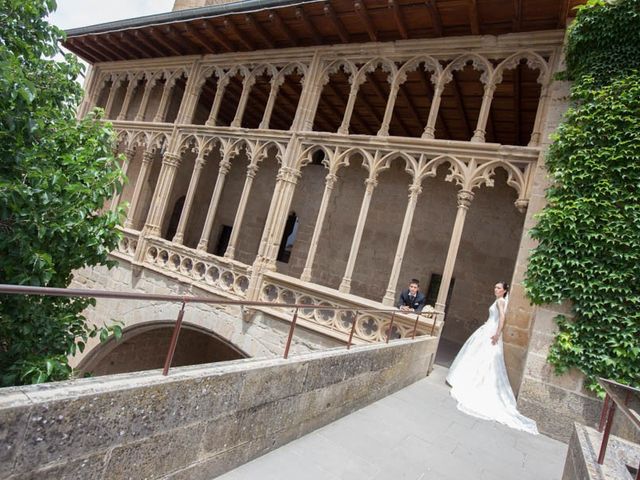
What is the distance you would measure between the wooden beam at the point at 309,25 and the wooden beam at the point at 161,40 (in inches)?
177

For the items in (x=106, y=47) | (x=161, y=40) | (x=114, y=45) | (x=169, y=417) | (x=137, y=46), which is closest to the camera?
(x=169, y=417)

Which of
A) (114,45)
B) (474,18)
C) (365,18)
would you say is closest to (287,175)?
(365,18)

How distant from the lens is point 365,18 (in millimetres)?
7465

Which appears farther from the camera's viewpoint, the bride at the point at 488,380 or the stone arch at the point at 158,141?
the stone arch at the point at 158,141

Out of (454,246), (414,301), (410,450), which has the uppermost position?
(454,246)

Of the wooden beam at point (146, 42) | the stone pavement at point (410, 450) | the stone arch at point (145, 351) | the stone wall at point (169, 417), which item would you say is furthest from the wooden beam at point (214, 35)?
the stone pavement at point (410, 450)

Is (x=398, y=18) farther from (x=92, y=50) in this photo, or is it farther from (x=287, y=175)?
(x=92, y=50)

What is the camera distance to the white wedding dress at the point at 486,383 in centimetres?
509

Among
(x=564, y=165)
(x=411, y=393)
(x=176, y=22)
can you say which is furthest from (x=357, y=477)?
(x=176, y=22)

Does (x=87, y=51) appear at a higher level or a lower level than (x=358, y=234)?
higher

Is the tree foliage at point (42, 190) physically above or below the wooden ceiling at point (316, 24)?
below

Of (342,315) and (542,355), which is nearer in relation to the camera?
(542,355)

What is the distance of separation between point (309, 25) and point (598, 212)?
6.38m

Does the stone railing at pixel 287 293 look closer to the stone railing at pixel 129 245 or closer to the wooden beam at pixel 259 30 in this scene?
the stone railing at pixel 129 245
